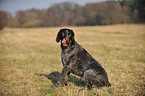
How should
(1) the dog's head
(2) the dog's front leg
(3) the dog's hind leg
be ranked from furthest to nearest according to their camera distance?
1. (1) the dog's head
2. (2) the dog's front leg
3. (3) the dog's hind leg

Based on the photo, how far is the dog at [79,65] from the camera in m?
4.42

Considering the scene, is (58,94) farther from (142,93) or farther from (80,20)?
(80,20)

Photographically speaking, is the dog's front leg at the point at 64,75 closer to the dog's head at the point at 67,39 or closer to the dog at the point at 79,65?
the dog at the point at 79,65

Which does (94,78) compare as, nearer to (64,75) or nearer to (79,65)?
(79,65)

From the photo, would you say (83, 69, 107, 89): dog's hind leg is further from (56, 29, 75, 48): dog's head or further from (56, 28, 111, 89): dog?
(56, 29, 75, 48): dog's head

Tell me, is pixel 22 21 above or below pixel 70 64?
above

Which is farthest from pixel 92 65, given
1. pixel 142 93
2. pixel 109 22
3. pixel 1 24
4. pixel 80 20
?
pixel 80 20

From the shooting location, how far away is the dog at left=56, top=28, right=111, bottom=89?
14.5 ft

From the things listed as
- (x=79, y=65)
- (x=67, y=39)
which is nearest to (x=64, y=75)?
(x=79, y=65)

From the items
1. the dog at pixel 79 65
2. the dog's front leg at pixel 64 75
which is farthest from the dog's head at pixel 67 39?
the dog's front leg at pixel 64 75

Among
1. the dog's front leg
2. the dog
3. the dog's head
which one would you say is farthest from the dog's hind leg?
the dog's head

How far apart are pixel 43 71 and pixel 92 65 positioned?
366 cm

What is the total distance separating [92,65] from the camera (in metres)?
4.53

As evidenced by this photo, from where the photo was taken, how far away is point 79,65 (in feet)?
15.2
